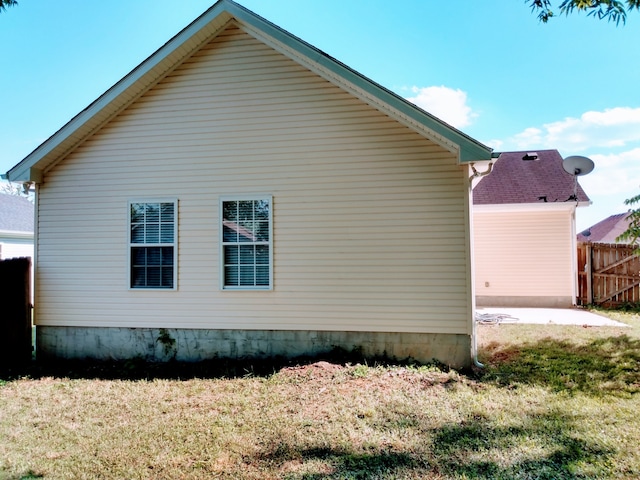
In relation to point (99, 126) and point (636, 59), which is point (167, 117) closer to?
point (99, 126)

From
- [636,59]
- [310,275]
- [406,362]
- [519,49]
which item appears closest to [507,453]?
[406,362]

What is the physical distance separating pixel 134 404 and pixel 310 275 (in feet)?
10.5

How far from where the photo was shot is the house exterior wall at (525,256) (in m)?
11.5

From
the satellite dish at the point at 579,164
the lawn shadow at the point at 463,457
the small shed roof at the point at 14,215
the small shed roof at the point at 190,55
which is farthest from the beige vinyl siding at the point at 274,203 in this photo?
the small shed roof at the point at 14,215

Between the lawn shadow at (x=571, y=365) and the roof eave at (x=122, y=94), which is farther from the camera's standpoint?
the roof eave at (x=122, y=94)

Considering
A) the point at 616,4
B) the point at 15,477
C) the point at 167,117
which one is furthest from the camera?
the point at 167,117

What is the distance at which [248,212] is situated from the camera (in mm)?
6645

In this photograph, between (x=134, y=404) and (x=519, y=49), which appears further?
(x=519, y=49)

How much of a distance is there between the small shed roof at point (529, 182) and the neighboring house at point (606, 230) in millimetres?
16322

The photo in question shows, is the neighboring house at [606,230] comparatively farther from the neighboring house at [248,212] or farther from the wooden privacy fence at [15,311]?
the wooden privacy fence at [15,311]

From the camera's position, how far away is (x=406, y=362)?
612cm

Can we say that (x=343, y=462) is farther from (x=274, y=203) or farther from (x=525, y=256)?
(x=525, y=256)

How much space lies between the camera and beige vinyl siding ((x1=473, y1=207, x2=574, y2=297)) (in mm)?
11531

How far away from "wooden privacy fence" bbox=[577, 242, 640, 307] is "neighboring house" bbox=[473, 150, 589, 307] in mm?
811
